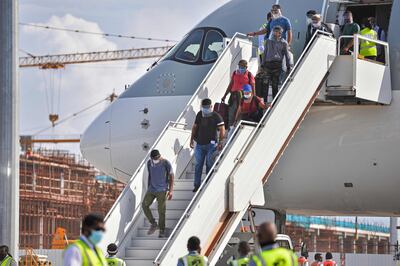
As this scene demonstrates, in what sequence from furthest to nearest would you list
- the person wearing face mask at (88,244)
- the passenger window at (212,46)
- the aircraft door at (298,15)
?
the passenger window at (212,46), the aircraft door at (298,15), the person wearing face mask at (88,244)

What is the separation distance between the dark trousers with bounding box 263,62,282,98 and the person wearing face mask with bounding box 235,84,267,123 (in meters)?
0.58

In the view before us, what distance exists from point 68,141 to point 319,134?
14013 cm

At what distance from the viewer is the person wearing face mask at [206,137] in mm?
19172

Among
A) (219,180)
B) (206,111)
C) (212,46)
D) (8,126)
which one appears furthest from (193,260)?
(212,46)

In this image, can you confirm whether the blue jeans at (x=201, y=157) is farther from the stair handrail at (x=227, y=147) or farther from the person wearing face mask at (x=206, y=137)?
the stair handrail at (x=227, y=147)

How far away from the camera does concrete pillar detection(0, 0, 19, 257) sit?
779 inches

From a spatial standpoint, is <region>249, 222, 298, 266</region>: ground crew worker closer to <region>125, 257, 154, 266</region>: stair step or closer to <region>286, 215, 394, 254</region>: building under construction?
<region>125, 257, 154, 266</region>: stair step

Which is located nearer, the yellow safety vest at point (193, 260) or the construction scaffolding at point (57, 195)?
the yellow safety vest at point (193, 260)

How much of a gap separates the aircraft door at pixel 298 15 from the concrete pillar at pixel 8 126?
537 cm

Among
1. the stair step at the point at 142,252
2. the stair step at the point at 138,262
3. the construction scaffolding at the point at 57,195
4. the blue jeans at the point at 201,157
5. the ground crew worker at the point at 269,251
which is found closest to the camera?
the ground crew worker at the point at 269,251

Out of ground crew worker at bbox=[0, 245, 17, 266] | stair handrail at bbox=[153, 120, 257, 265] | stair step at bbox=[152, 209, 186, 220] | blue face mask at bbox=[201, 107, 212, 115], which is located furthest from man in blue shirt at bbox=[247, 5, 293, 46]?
ground crew worker at bbox=[0, 245, 17, 266]

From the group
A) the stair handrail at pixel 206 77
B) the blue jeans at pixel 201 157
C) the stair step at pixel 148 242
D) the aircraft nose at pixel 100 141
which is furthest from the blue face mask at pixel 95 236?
the aircraft nose at pixel 100 141

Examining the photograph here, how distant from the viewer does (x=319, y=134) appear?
818 inches

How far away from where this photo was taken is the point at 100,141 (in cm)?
2347
